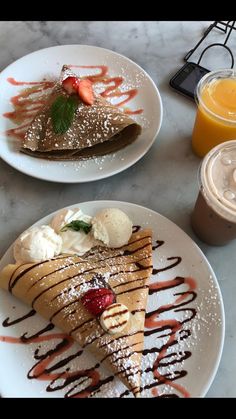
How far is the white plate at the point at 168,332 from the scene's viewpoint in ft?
3.84

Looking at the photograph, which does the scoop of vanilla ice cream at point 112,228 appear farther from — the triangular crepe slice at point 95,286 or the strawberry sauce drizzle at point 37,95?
the strawberry sauce drizzle at point 37,95

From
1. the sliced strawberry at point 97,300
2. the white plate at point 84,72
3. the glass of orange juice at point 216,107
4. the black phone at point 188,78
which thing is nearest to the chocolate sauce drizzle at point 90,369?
the sliced strawberry at point 97,300

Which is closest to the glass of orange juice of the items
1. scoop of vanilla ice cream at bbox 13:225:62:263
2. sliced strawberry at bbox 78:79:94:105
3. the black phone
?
the black phone

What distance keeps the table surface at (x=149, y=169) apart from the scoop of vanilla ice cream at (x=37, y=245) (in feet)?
0.39

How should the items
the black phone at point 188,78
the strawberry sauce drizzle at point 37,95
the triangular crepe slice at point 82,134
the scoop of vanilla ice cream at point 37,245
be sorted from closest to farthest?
the scoop of vanilla ice cream at point 37,245
the triangular crepe slice at point 82,134
the strawberry sauce drizzle at point 37,95
the black phone at point 188,78

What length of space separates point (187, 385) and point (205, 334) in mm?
139

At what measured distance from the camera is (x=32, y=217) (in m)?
1.47

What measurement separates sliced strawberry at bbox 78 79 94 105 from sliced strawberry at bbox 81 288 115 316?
0.65 m

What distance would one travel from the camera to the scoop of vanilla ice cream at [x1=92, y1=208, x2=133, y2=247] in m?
1.33
